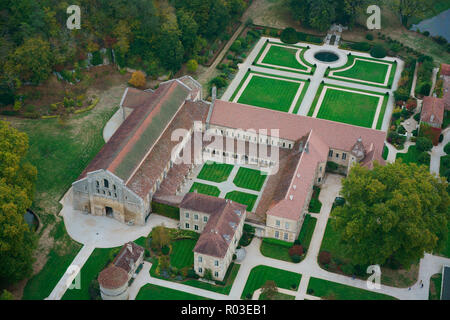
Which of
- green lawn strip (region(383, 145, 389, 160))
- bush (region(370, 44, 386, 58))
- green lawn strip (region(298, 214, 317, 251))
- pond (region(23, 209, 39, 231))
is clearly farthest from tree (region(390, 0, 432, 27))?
pond (region(23, 209, 39, 231))

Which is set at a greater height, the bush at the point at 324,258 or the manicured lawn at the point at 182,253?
the bush at the point at 324,258

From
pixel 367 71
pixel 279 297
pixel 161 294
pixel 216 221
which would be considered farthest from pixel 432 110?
pixel 161 294

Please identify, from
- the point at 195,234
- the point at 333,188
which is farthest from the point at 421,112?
the point at 195,234

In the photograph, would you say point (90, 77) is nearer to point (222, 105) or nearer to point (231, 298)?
point (222, 105)

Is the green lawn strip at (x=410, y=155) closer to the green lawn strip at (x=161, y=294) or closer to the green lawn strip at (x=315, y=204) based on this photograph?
the green lawn strip at (x=315, y=204)

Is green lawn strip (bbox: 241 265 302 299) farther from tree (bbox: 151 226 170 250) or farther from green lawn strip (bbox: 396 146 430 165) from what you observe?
green lawn strip (bbox: 396 146 430 165)

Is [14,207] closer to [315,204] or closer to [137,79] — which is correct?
[315,204]

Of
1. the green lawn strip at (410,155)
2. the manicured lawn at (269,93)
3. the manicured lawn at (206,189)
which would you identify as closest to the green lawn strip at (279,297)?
the manicured lawn at (206,189)
